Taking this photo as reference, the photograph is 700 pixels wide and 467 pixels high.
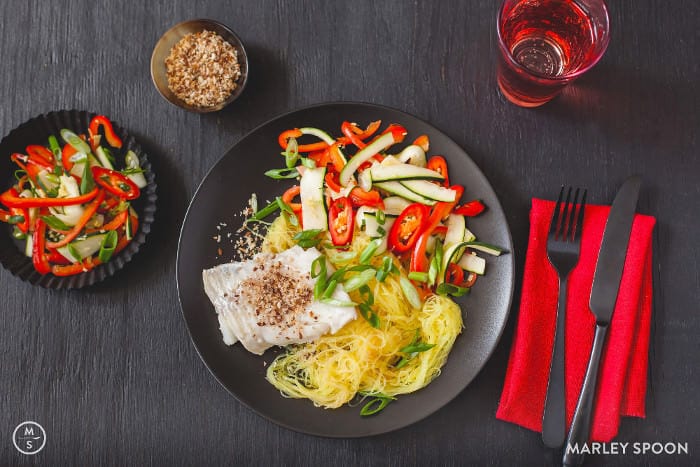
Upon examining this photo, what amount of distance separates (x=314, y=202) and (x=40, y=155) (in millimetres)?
1572

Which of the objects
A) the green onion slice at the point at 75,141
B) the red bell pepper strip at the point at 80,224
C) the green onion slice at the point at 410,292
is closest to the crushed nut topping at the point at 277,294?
the green onion slice at the point at 410,292

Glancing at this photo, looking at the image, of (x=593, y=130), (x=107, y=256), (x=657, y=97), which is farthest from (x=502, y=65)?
(x=107, y=256)

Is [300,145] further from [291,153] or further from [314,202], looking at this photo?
[314,202]

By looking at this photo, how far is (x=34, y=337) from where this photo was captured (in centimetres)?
331

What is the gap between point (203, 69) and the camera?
10.5 ft

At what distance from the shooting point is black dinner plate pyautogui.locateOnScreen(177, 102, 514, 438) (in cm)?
295

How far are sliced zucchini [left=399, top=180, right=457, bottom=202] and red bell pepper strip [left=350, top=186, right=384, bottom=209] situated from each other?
0.17 metres

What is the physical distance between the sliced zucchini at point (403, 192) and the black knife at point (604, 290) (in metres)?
0.92

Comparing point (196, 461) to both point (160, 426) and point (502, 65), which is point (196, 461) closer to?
point (160, 426)

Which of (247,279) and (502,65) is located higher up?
(502,65)

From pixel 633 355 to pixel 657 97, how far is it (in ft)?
4.69

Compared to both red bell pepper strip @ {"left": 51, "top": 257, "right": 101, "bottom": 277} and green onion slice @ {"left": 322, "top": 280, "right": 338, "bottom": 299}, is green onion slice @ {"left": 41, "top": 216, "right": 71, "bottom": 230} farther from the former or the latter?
green onion slice @ {"left": 322, "top": 280, "right": 338, "bottom": 299}

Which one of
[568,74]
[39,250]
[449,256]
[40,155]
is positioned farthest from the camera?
[40,155]

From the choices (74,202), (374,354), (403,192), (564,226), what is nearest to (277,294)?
(374,354)
